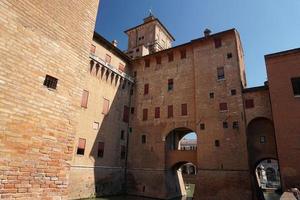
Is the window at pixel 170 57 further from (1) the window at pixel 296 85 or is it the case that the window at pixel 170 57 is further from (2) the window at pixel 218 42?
(1) the window at pixel 296 85

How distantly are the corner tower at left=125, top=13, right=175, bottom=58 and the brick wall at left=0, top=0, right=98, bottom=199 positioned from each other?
29.5 meters

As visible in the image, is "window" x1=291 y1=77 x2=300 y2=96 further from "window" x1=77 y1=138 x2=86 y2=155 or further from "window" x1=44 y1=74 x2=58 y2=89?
"window" x1=77 y1=138 x2=86 y2=155

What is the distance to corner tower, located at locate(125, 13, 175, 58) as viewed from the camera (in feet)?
121

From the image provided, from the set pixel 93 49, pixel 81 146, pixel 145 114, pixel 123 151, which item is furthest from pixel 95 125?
pixel 93 49

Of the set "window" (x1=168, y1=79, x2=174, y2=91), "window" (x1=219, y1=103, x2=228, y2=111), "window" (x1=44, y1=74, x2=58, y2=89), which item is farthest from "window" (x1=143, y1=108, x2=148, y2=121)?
"window" (x1=44, y1=74, x2=58, y2=89)

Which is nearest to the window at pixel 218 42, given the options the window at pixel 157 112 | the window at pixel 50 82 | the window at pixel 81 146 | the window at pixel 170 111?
the window at pixel 170 111

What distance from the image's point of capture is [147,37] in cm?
3866

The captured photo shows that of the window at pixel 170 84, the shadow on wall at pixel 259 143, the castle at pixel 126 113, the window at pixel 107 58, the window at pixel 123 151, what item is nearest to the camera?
the castle at pixel 126 113

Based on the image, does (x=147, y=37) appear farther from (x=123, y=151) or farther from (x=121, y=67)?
(x=123, y=151)

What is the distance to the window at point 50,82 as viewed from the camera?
5.90 m

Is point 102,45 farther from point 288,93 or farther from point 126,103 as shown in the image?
point 288,93

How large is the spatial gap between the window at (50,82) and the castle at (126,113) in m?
0.03

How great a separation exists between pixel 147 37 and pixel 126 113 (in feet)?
60.0

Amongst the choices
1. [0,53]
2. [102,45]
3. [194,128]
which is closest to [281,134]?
[194,128]
